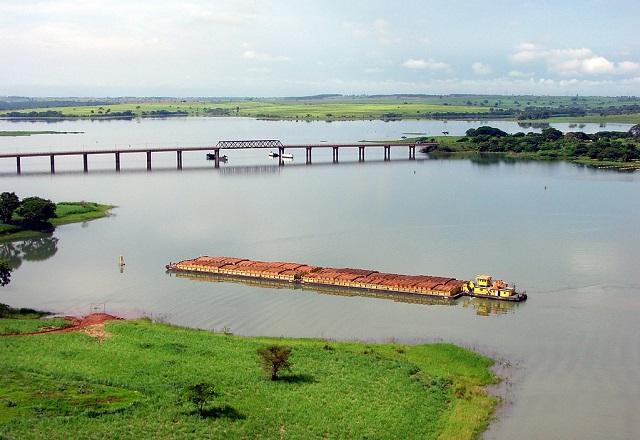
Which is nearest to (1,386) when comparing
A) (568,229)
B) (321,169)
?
(568,229)

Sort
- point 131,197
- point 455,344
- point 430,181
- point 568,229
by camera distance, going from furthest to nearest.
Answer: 1. point 430,181
2. point 131,197
3. point 568,229
4. point 455,344

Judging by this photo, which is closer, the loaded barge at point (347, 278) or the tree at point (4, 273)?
the loaded barge at point (347, 278)

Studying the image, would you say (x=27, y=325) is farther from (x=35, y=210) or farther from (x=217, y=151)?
(x=217, y=151)

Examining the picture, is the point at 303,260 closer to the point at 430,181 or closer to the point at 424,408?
the point at 424,408

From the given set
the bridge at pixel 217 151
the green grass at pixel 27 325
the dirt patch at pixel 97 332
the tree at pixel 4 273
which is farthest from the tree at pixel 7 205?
the bridge at pixel 217 151

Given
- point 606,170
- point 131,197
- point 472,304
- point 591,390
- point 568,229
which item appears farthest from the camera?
point 606,170

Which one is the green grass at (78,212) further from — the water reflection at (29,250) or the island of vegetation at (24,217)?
the water reflection at (29,250)
